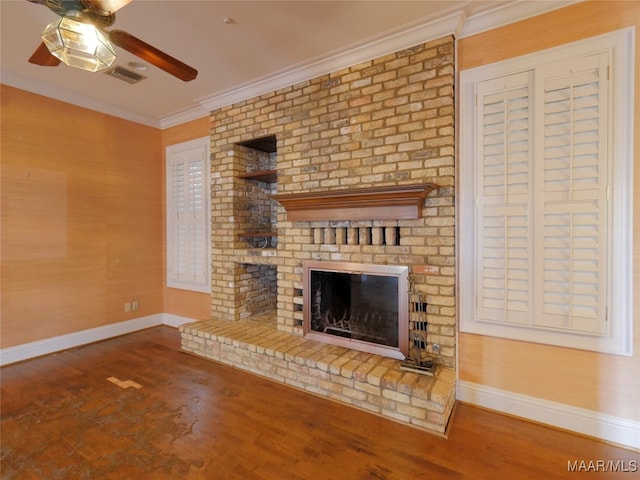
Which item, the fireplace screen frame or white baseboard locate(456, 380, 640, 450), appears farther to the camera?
the fireplace screen frame

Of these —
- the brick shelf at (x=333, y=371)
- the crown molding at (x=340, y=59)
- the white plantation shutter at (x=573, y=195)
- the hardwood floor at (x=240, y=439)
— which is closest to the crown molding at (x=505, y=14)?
the crown molding at (x=340, y=59)

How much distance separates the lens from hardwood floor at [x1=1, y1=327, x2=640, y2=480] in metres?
1.70

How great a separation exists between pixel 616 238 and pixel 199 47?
340 cm

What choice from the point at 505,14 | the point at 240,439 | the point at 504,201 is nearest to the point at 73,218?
the point at 240,439

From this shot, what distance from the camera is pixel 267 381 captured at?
2.70 metres

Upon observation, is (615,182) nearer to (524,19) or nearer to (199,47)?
(524,19)

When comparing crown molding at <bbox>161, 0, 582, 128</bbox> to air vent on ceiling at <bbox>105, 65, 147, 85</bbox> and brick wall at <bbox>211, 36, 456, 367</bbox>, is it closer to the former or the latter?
brick wall at <bbox>211, 36, 456, 367</bbox>

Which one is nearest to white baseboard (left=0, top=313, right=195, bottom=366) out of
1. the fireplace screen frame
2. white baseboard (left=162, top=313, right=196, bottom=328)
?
white baseboard (left=162, top=313, right=196, bottom=328)

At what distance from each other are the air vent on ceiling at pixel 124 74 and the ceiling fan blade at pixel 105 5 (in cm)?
178

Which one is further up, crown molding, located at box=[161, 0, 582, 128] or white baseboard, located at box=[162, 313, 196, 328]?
crown molding, located at box=[161, 0, 582, 128]

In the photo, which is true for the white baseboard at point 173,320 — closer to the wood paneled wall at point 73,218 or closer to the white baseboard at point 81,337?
A: the white baseboard at point 81,337

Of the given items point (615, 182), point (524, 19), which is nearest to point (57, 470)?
point (615, 182)

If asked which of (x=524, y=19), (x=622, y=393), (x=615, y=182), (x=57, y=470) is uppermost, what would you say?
(x=524, y=19)

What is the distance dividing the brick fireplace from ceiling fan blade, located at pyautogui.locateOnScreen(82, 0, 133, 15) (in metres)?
1.67
